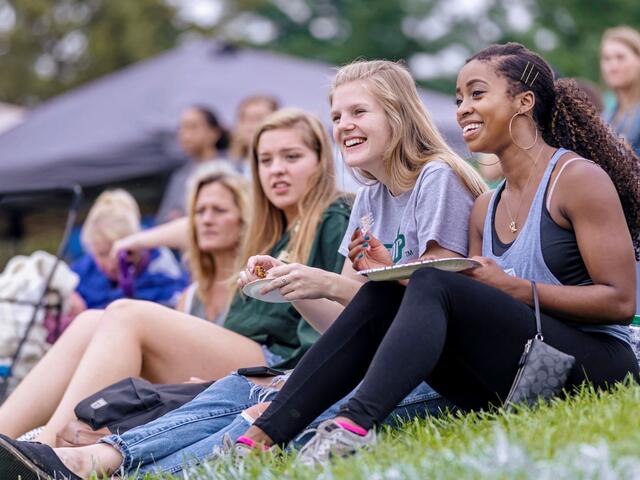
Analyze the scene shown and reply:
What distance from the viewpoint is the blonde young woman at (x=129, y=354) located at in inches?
170

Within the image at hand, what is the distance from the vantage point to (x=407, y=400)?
3.65 metres

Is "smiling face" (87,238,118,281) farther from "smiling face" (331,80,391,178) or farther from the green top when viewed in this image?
"smiling face" (331,80,391,178)

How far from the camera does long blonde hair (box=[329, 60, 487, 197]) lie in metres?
3.96

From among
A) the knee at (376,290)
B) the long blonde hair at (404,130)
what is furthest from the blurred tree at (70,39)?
the knee at (376,290)

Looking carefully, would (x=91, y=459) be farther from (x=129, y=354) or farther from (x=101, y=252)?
(x=101, y=252)

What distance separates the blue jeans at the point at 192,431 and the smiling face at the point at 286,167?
45.5 inches

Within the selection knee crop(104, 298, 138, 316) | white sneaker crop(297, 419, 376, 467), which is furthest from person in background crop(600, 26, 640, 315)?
white sneaker crop(297, 419, 376, 467)

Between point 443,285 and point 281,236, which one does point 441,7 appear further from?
point 443,285

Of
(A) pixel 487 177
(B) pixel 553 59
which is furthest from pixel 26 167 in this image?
(B) pixel 553 59

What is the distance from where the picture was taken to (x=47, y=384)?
4.55 m

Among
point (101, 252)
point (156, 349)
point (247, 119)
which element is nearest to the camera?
point (156, 349)

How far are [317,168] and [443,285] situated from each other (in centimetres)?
177

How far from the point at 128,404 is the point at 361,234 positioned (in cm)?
110

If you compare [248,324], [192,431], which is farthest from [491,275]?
[248,324]
